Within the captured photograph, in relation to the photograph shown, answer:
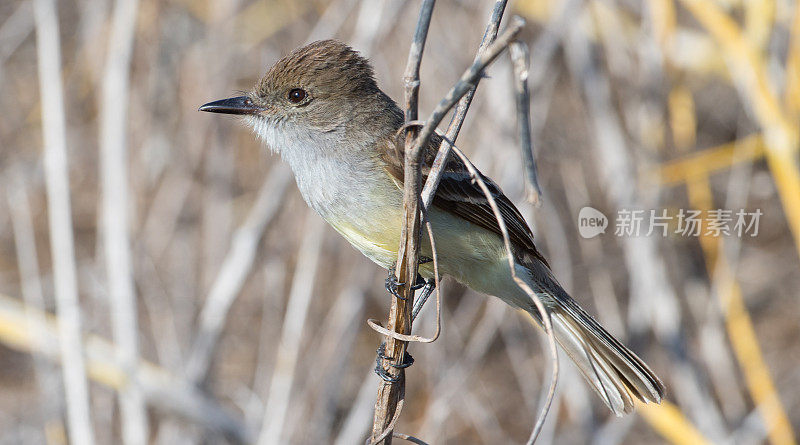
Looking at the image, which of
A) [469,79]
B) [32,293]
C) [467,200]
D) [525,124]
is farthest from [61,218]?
[525,124]

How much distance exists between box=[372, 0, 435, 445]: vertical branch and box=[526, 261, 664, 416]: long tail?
1.10 meters

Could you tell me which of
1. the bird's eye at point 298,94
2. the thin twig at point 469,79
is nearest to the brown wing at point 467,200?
the bird's eye at point 298,94

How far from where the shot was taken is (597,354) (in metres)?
3.19

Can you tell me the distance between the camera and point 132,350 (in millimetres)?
3834

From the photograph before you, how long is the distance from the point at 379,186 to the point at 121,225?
1.56 meters

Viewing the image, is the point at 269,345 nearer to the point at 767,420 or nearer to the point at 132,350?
the point at 132,350

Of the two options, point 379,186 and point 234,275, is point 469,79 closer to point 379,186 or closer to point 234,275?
point 379,186

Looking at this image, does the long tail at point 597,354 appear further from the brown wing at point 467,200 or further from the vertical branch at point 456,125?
the vertical branch at point 456,125

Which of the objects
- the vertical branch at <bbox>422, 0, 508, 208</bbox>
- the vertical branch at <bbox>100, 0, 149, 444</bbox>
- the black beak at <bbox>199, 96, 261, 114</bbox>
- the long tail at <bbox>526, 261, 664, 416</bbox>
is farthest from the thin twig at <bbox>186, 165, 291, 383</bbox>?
the vertical branch at <bbox>422, 0, 508, 208</bbox>

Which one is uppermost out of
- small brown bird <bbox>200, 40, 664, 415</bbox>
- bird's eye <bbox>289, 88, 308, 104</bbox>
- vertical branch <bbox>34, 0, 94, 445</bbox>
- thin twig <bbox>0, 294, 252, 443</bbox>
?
bird's eye <bbox>289, 88, 308, 104</bbox>

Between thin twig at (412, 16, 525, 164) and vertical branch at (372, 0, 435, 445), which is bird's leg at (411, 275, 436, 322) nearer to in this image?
vertical branch at (372, 0, 435, 445)

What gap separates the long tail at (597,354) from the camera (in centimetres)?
305

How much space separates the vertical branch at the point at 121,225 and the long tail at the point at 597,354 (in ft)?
6.05

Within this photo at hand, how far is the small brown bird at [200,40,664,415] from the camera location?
2.84 meters
